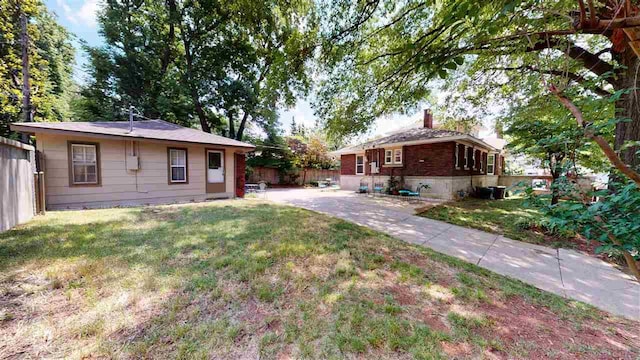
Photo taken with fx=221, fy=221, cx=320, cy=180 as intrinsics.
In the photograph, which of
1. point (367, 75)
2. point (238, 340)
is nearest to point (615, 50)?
point (367, 75)

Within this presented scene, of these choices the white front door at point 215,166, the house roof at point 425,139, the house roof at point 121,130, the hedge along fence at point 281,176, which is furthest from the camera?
the hedge along fence at point 281,176

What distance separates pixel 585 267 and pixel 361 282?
14.6 feet

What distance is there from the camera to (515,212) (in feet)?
28.2

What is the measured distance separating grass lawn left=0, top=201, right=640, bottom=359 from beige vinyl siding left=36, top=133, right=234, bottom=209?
378 cm

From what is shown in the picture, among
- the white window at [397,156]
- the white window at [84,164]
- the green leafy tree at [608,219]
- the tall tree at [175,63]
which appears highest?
the tall tree at [175,63]

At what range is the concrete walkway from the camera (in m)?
3.12

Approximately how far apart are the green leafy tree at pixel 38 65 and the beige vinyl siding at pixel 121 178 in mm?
4256

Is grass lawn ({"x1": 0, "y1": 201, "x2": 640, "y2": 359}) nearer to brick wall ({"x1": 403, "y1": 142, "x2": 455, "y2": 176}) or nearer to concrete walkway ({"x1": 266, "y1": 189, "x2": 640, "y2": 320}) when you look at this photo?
concrete walkway ({"x1": 266, "y1": 189, "x2": 640, "y2": 320})

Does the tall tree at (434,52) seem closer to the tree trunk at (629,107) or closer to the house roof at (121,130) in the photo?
the tree trunk at (629,107)

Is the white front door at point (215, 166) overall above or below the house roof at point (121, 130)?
below

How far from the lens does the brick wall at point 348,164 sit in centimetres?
1598

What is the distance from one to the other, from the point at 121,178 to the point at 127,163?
556 millimetres

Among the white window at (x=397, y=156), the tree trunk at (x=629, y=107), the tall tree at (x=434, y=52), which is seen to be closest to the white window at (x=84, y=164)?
the tall tree at (x=434, y=52)

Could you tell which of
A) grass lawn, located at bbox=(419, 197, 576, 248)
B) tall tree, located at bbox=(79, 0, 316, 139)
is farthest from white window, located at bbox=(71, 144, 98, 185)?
grass lawn, located at bbox=(419, 197, 576, 248)
